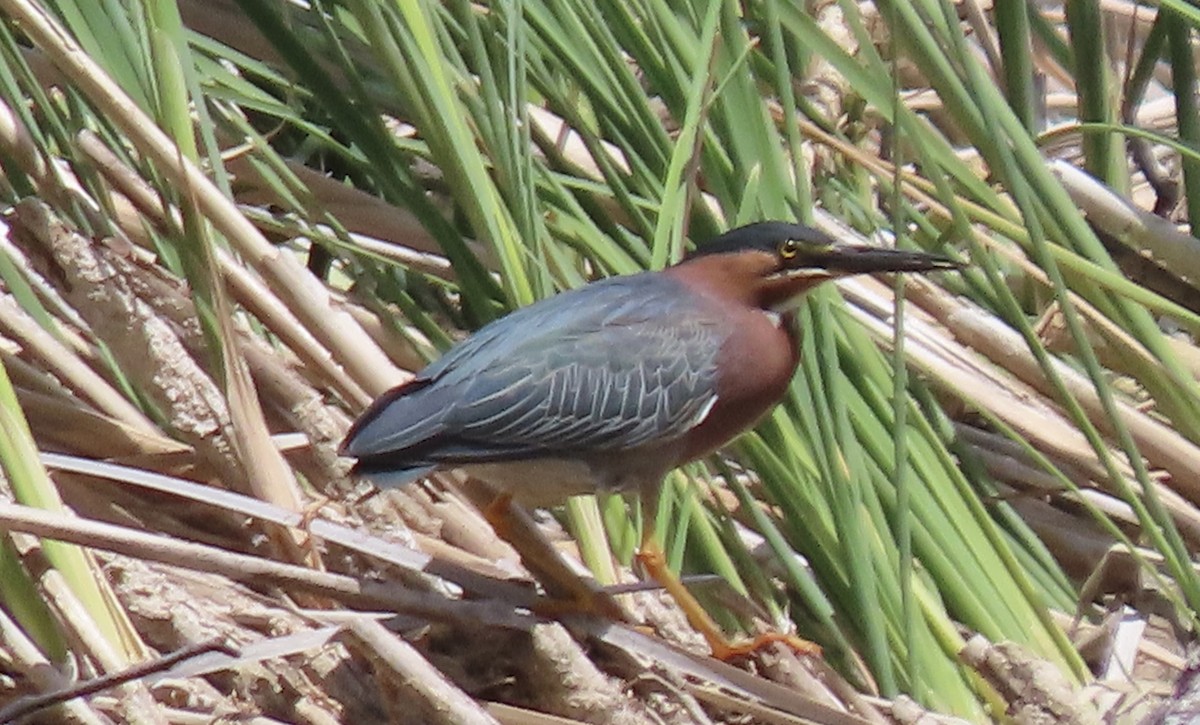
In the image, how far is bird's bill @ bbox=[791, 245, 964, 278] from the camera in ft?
7.10

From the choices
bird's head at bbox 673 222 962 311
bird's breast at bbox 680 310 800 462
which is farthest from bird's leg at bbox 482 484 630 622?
bird's head at bbox 673 222 962 311

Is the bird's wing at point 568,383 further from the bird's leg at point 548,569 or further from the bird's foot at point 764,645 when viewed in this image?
the bird's foot at point 764,645

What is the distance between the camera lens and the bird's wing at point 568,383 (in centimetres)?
205

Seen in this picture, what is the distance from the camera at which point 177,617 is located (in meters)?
1.81

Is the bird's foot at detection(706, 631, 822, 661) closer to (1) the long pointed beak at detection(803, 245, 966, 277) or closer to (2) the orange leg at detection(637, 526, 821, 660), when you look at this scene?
(2) the orange leg at detection(637, 526, 821, 660)

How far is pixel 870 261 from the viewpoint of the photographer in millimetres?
2217

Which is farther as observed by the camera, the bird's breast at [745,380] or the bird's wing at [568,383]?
the bird's breast at [745,380]

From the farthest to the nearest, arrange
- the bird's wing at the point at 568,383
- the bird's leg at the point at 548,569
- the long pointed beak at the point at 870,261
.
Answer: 1. the long pointed beak at the point at 870,261
2. the bird's wing at the point at 568,383
3. the bird's leg at the point at 548,569

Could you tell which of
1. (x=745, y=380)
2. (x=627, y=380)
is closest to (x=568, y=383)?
(x=627, y=380)

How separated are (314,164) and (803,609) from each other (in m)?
1.17

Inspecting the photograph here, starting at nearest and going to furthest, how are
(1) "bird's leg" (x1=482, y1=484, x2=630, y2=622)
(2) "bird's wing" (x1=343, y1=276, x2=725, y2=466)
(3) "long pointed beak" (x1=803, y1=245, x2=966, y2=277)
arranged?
(1) "bird's leg" (x1=482, y1=484, x2=630, y2=622), (2) "bird's wing" (x1=343, y1=276, x2=725, y2=466), (3) "long pointed beak" (x1=803, y1=245, x2=966, y2=277)

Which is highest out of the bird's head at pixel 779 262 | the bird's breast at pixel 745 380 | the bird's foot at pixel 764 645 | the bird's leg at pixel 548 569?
the bird's head at pixel 779 262

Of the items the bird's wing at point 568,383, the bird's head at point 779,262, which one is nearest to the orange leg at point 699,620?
the bird's wing at point 568,383

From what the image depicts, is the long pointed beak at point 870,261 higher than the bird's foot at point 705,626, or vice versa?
the long pointed beak at point 870,261
